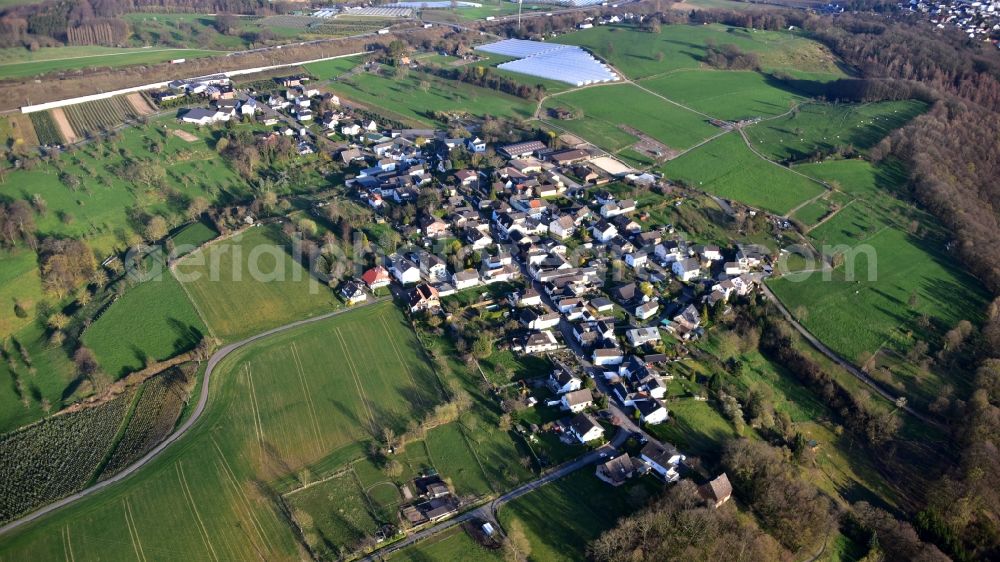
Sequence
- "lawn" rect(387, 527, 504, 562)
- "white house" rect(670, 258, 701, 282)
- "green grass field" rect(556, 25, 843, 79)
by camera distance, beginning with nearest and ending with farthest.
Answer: "lawn" rect(387, 527, 504, 562) < "white house" rect(670, 258, 701, 282) < "green grass field" rect(556, 25, 843, 79)

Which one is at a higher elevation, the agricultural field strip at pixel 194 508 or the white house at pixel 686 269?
the white house at pixel 686 269

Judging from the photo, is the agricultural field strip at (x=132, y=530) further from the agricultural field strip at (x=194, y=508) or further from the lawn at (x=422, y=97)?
the lawn at (x=422, y=97)

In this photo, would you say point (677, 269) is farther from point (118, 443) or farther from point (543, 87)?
point (543, 87)

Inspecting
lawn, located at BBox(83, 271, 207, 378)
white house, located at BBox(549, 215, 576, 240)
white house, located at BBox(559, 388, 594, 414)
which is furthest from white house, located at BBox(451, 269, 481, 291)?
lawn, located at BBox(83, 271, 207, 378)

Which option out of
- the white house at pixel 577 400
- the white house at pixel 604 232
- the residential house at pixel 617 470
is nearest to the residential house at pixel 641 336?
the white house at pixel 577 400

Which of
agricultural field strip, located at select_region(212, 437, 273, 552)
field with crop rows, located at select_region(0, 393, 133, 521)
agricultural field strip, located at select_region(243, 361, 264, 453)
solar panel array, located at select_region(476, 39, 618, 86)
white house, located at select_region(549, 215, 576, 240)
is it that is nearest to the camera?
agricultural field strip, located at select_region(212, 437, 273, 552)

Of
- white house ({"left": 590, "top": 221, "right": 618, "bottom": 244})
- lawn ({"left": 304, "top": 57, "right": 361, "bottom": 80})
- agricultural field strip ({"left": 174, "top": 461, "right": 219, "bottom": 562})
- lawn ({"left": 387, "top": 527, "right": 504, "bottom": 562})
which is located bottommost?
lawn ({"left": 387, "top": 527, "right": 504, "bottom": 562})

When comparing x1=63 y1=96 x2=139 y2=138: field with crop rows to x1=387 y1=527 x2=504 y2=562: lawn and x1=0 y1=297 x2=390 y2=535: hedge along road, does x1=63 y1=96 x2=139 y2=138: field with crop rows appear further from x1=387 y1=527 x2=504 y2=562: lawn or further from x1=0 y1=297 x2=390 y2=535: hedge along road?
x1=387 y1=527 x2=504 y2=562: lawn

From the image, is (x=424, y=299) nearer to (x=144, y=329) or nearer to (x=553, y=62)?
(x=144, y=329)
